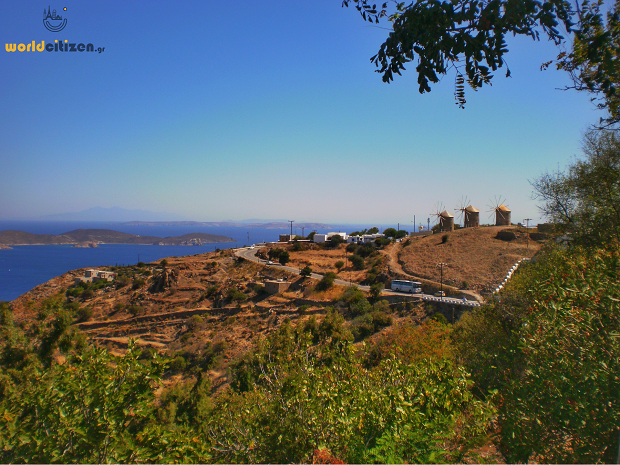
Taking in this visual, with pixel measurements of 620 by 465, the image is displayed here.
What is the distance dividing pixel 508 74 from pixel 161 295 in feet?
142

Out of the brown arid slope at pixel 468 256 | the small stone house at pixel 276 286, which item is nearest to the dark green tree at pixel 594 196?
the brown arid slope at pixel 468 256

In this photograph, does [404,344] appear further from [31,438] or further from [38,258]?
[38,258]

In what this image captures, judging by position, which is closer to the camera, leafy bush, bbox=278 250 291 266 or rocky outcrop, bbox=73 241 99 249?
leafy bush, bbox=278 250 291 266

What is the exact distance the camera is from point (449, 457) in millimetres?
4426

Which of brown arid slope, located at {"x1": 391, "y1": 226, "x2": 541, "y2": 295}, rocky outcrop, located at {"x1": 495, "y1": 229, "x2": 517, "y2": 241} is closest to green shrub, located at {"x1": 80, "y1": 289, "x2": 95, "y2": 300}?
brown arid slope, located at {"x1": 391, "y1": 226, "x2": 541, "y2": 295}

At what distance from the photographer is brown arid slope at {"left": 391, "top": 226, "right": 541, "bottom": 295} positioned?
104 feet

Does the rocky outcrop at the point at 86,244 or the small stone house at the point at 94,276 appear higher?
the small stone house at the point at 94,276

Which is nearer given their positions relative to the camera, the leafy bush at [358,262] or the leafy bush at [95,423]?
the leafy bush at [95,423]

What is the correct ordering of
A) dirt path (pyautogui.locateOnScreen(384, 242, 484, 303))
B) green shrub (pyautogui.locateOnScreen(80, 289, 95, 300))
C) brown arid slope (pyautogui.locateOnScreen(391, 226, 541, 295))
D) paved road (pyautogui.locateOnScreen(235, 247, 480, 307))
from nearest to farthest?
paved road (pyautogui.locateOnScreen(235, 247, 480, 307))
dirt path (pyautogui.locateOnScreen(384, 242, 484, 303))
brown arid slope (pyautogui.locateOnScreen(391, 226, 541, 295))
green shrub (pyautogui.locateOnScreen(80, 289, 95, 300))

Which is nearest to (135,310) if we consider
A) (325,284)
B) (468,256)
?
(325,284)

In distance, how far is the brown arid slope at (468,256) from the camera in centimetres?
3170

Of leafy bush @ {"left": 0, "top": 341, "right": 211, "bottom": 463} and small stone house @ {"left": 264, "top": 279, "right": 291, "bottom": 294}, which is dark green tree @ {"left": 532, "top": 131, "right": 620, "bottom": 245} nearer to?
leafy bush @ {"left": 0, "top": 341, "right": 211, "bottom": 463}

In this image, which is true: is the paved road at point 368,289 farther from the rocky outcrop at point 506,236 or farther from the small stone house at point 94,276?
the small stone house at point 94,276

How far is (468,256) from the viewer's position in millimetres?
36969
